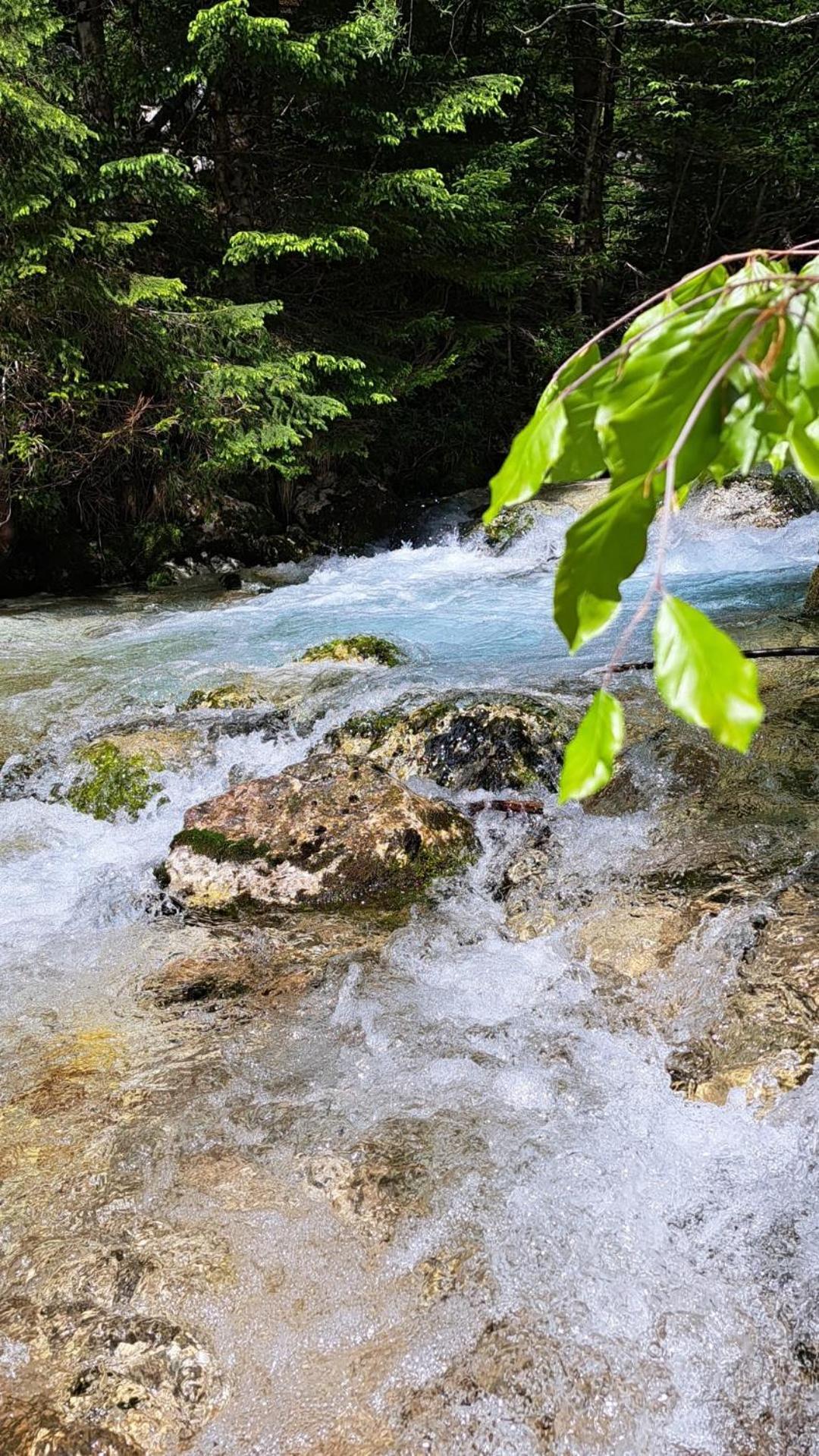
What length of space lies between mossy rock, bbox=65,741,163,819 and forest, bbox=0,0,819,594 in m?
5.43

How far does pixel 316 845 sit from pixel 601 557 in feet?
12.6

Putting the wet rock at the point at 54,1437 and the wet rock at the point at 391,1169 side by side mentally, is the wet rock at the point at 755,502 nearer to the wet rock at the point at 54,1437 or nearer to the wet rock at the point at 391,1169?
the wet rock at the point at 391,1169

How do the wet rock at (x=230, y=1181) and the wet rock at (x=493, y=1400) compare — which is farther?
the wet rock at (x=230, y=1181)

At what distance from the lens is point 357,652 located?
24.3ft

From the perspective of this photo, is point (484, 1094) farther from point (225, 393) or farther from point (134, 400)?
point (134, 400)

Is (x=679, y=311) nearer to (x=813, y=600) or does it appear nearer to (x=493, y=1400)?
(x=493, y=1400)

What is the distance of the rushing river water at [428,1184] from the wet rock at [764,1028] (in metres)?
A: 0.04

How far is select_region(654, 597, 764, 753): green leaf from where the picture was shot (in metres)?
0.49

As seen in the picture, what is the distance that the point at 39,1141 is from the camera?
261 centimetres

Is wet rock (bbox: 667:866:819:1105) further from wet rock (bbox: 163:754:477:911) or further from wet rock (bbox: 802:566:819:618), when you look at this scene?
wet rock (bbox: 802:566:819:618)

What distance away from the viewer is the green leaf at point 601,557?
57 cm

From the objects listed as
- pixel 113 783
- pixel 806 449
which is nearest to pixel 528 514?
pixel 113 783

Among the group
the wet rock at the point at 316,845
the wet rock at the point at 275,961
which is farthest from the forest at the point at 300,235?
the wet rock at the point at 275,961

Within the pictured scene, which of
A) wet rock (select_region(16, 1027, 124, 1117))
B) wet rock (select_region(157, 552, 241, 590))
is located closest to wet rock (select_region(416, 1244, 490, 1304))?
wet rock (select_region(16, 1027, 124, 1117))
